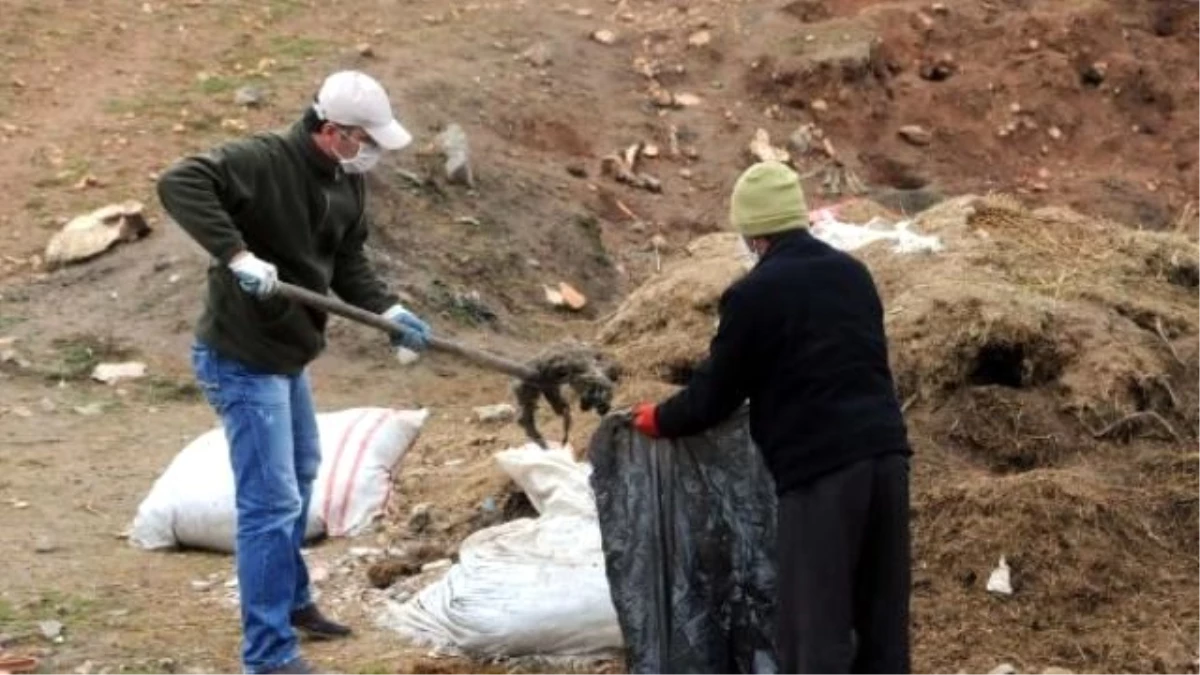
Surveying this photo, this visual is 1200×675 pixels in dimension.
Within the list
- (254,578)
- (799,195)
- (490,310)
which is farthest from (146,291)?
(799,195)

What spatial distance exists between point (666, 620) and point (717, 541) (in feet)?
0.79

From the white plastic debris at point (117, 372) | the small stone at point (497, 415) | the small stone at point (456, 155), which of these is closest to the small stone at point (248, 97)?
the small stone at point (456, 155)

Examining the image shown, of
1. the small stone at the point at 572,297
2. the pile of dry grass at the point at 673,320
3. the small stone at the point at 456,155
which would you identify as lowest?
the small stone at the point at 572,297

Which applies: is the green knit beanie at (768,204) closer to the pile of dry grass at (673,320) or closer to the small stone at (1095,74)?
the pile of dry grass at (673,320)

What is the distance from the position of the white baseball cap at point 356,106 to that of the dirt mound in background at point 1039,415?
1946mm

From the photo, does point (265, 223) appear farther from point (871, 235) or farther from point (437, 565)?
point (871, 235)

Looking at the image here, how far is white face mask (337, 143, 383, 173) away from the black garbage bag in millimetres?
942

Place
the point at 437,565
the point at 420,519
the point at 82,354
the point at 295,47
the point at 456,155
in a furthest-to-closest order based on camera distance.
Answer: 1. the point at 295,47
2. the point at 456,155
3. the point at 82,354
4. the point at 420,519
5. the point at 437,565

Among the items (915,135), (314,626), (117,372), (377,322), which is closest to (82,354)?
(117,372)

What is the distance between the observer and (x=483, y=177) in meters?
11.5

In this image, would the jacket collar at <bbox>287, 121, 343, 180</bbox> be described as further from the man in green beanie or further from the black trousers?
the black trousers

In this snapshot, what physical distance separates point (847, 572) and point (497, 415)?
144 inches

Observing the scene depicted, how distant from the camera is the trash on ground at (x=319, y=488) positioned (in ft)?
21.6

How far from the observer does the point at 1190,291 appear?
705cm
